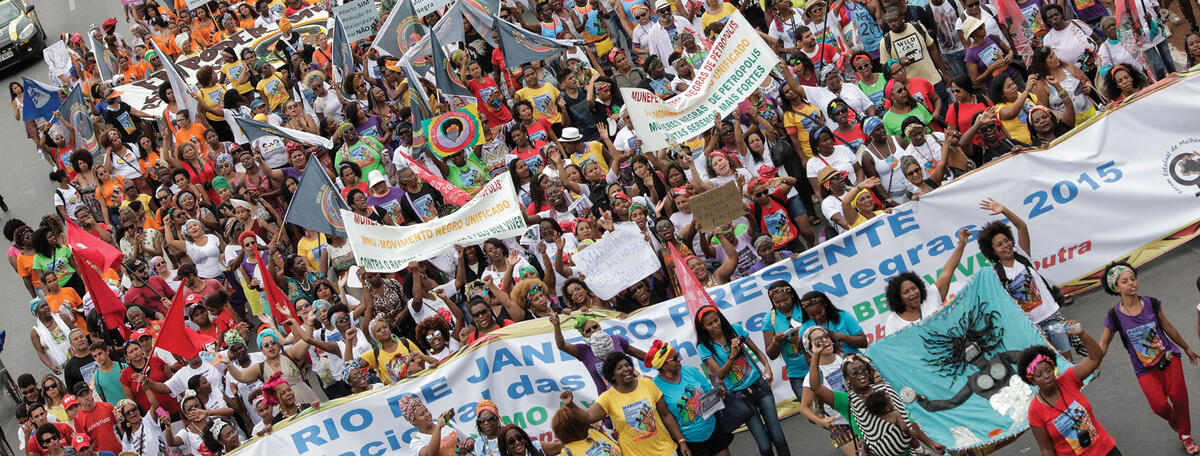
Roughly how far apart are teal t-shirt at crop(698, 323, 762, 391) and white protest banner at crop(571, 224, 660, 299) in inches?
89.0

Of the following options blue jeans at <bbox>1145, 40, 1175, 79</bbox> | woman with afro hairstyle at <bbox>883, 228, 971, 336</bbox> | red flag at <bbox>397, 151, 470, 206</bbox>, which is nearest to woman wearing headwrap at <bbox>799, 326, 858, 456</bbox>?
woman with afro hairstyle at <bbox>883, 228, 971, 336</bbox>

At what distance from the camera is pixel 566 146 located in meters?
15.8

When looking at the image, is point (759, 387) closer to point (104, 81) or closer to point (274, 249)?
point (274, 249)

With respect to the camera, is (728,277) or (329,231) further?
(329,231)

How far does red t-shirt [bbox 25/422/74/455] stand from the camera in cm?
1286

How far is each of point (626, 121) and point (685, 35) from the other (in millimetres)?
1868

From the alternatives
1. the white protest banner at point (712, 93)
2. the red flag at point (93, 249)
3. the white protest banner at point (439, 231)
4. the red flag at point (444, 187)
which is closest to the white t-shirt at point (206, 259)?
the red flag at point (93, 249)

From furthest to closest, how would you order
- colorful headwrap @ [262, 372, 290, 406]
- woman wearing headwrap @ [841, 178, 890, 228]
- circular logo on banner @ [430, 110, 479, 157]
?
circular logo on banner @ [430, 110, 479, 157] → woman wearing headwrap @ [841, 178, 890, 228] → colorful headwrap @ [262, 372, 290, 406]

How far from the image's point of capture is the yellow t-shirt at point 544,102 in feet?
55.3

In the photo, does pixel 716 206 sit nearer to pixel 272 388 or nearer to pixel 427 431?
pixel 427 431

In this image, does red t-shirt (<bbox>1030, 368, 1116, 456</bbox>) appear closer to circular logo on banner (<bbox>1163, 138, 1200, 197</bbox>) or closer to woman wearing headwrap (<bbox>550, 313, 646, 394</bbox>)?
woman wearing headwrap (<bbox>550, 313, 646, 394</bbox>)

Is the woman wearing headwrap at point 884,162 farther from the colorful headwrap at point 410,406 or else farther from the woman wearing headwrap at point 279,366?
the woman wearing headwrap at point 279,366

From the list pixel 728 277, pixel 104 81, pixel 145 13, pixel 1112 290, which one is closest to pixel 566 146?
pixel 728 277

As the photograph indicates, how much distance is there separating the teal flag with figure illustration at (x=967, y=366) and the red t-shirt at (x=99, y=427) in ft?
22.6
